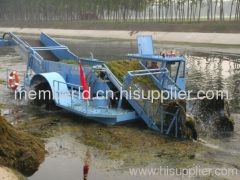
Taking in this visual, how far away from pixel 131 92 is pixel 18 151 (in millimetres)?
4281

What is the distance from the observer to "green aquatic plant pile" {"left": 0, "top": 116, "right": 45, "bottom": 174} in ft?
27.4

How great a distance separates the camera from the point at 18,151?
8.65m

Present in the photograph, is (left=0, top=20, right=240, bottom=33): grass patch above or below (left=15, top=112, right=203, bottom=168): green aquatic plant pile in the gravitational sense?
above

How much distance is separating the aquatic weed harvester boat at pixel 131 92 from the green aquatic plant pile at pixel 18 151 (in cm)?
275

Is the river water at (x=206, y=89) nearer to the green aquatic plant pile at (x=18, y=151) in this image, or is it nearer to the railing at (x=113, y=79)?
the green aquatic plant pile at (x=18, y=151)

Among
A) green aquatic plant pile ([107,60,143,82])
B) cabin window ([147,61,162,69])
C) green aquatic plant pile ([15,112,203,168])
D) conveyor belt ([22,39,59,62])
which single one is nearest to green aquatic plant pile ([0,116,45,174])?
green aquatic plant pile ([15,112,203,168])

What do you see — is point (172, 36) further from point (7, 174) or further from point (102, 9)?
point (7, 174)

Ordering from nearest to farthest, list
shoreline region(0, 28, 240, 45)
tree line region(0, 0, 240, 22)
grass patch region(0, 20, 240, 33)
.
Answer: shoreline region(0, 28, 240, 45) < grass patch region(0, 20, 240, 33) < tree line region(0, 0, 240, 22)

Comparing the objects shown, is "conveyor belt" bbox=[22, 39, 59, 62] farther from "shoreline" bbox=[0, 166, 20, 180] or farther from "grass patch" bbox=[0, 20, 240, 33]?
"grass patch" bbox=[0, 20, 240, 33]

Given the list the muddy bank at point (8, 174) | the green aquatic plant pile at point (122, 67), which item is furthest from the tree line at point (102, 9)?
the muddy bank at point (8, 174)

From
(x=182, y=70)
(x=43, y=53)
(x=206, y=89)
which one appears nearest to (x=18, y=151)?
(x=182, y=70)

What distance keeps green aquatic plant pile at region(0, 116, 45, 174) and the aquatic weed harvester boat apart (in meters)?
2.75

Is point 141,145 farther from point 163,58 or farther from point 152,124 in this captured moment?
point 163,58

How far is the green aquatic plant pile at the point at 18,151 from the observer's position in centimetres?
834
